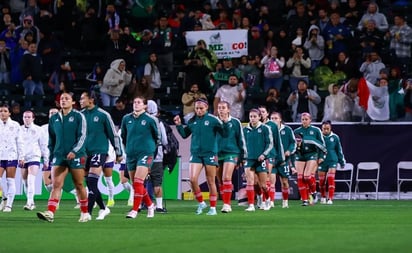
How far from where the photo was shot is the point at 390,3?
121 ft

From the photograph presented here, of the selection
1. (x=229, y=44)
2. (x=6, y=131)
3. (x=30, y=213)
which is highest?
(x=229, y=44)

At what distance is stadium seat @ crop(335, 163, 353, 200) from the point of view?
113ft

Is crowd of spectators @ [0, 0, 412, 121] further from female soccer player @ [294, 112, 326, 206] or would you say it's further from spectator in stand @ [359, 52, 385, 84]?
female soccer player @ [294, 112, 326, 206]

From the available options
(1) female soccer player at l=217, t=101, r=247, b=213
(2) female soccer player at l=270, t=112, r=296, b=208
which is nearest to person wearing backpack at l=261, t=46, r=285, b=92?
(2) female soccer player at l=270, t=112, r=296, b=208

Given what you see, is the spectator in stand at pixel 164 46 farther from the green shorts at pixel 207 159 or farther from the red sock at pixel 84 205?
the red sock at pixel 84 205

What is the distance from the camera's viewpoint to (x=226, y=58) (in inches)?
1348

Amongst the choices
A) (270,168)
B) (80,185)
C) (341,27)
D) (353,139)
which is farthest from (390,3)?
(80,185)

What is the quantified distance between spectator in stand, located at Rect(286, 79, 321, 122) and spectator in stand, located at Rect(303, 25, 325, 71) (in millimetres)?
1510

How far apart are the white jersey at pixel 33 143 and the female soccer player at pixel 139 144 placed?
6528 millimetres

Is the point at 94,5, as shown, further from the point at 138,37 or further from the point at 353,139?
the point at 353,139

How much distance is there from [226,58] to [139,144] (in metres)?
13.0

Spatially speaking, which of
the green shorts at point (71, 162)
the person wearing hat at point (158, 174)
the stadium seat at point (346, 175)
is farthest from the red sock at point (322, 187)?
the green shorts at point (71, 162)

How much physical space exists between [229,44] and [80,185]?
49.9ft

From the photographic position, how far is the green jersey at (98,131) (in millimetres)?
21172
